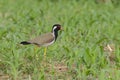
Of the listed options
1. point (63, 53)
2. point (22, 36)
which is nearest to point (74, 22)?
point (22, 36)

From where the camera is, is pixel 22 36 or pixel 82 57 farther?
pixel 22 36

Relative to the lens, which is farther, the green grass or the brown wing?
the brown wing

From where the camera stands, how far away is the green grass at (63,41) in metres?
7.37

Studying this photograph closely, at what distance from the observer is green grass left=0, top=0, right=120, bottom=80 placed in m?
7.37

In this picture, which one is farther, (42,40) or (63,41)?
(63,41)

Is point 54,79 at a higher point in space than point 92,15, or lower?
lower

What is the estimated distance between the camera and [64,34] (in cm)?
1002

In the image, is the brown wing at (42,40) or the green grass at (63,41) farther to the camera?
the brown wing at (42,40)

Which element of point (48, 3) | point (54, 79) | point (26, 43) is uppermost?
point (48, 3)

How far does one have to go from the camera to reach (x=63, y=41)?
9.52 m

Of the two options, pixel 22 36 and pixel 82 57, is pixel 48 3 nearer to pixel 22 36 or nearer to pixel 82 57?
pixel 22 36

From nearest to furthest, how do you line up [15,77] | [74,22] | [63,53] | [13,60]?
[15,77] → [13,60] → [63,53] → [74,22]

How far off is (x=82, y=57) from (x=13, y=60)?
1.09 meters

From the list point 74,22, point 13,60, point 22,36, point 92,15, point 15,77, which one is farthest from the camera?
point 92,15
